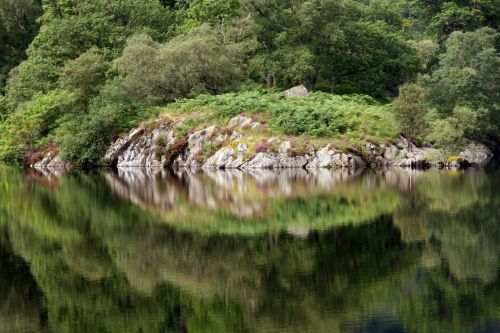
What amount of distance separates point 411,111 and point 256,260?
38534mm

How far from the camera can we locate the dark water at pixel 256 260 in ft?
52.6

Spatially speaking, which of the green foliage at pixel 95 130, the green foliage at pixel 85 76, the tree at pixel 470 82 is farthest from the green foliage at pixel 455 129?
the green foliage at pixel 85 76

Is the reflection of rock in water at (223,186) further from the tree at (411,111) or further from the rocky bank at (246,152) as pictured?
the tree at (411,111)

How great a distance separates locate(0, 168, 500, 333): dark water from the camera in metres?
16.0

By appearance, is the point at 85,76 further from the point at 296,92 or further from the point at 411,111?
the point at 411,111

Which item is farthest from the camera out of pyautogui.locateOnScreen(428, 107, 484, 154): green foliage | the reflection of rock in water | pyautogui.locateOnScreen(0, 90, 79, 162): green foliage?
pyautogui.locateOnScreen(0, 90, 79, 162): green foliage

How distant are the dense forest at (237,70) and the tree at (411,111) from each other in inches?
3.5

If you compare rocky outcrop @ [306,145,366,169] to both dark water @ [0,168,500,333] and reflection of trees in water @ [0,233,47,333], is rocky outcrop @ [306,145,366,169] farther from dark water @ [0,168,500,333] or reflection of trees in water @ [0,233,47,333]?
reflection of trees in water @ [0,233,47,333]

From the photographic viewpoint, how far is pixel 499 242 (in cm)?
2342

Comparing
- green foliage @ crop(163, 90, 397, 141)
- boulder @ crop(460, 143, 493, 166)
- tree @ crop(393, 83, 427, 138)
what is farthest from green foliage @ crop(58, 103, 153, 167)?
boulder @ crop(460, 143, 493, 166)

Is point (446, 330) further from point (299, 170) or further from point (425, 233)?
point (299, 170)

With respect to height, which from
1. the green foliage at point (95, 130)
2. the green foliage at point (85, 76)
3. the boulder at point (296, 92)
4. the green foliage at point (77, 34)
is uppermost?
the green foliage at point (77, 34)

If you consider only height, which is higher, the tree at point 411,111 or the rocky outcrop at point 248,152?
the tree at point 411,111

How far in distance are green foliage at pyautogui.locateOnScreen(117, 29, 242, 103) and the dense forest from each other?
0.34ft
